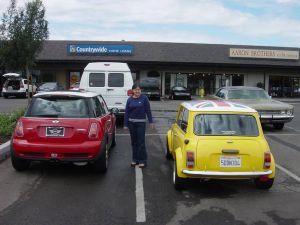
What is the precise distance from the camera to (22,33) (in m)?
18.7

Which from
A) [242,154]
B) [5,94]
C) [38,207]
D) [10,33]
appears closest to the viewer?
[38,207]

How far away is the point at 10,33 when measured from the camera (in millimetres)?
19094

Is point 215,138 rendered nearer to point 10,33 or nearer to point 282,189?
point 282,189

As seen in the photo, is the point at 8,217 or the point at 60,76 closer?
the point at 8,217

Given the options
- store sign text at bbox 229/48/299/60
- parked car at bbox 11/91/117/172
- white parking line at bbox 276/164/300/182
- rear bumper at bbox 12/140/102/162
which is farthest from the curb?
store sign text at bbox 229/48/299/60

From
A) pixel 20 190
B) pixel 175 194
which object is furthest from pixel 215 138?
pixel 20 190

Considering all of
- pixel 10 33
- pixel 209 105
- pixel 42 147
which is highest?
pixel 10 33

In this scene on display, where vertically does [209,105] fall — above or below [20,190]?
above

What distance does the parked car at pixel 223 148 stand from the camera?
674cm

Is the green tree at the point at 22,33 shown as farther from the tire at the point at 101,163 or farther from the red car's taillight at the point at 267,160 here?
the red car's taillight at the point at 267,160

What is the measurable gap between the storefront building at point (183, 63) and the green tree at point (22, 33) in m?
20.7

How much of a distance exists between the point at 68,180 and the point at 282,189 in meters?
3.58

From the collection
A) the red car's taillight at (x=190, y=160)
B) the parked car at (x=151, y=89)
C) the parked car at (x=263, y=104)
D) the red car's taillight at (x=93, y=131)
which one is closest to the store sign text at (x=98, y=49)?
the parked car at (x=151, y=89)

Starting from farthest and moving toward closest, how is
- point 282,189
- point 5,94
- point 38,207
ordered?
1. point 5,94
2. point 282,189
3. point 38,207
